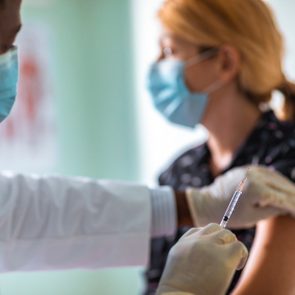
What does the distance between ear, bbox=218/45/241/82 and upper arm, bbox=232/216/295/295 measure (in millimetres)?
507

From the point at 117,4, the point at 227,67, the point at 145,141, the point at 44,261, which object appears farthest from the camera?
the point at 117,4

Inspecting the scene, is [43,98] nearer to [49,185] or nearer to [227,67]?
[227,67]

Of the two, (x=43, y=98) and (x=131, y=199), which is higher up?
(x=131, y=199)

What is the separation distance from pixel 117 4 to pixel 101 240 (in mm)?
2333

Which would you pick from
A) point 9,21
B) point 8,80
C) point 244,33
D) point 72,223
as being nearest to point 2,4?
point 9,21

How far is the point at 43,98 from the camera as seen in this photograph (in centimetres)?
363

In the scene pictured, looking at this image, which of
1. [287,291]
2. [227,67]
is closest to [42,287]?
[227,67]

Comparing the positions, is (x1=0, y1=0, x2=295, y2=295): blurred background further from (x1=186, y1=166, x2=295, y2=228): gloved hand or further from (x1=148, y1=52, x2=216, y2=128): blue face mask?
(x1=186, y1=166, x2=295, y2=228): gloved hand

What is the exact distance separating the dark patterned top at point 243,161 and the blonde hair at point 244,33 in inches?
4.1

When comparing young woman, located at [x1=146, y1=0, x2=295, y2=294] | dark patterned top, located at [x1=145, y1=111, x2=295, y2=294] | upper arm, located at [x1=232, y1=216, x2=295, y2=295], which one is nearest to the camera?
upper arm, located at [x1=232, y1=216, x2=295, y2=295]

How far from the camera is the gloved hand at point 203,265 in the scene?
0.84 meters

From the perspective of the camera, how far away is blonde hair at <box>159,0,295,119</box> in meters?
1.68

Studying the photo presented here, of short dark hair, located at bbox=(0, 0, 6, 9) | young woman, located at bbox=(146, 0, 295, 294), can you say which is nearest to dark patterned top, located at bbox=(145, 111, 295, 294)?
young woman, located at bbox=(146, 0, 295, 294)

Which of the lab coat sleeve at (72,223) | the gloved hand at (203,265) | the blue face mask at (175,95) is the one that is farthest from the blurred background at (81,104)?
the gloved hand at (203,265)
